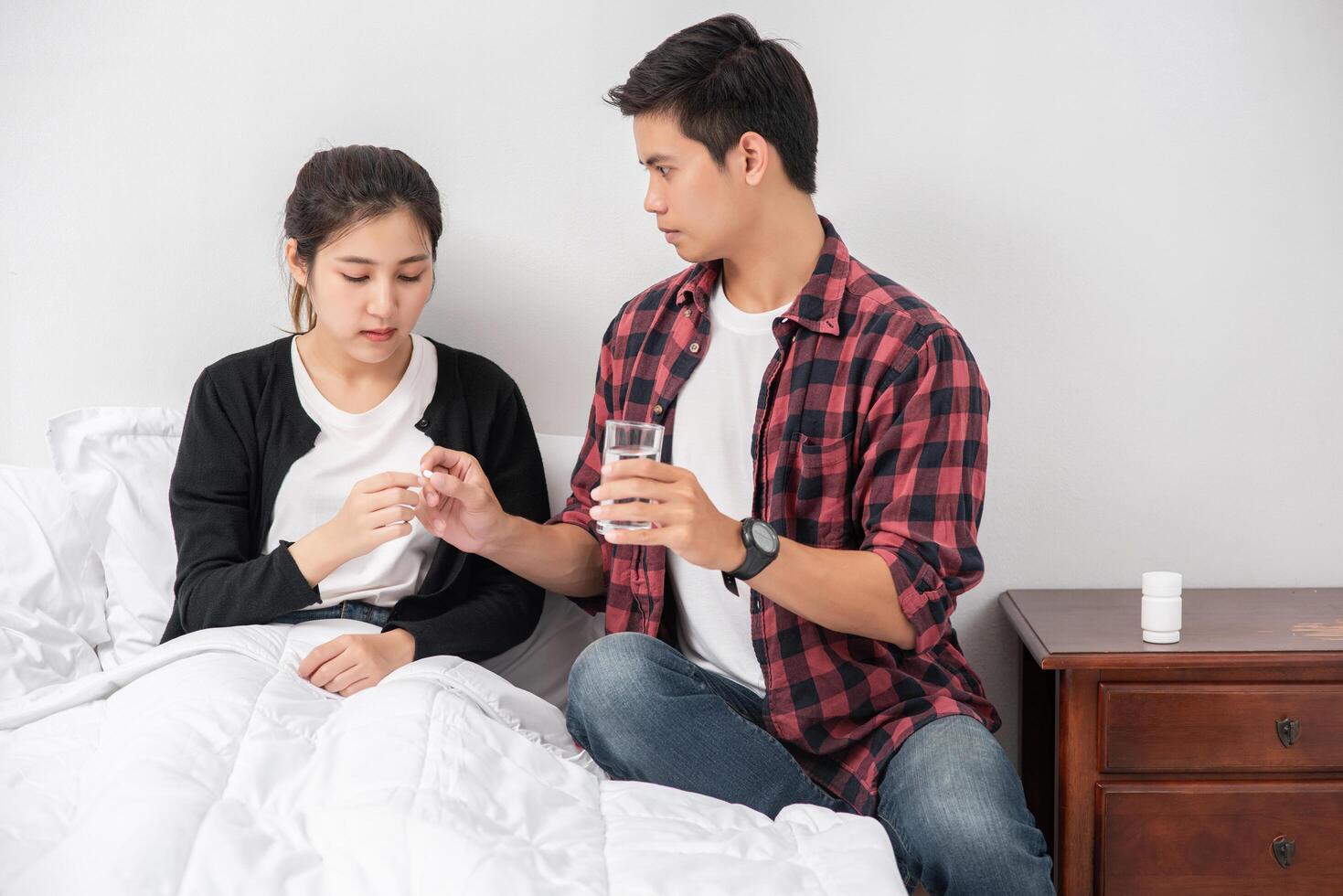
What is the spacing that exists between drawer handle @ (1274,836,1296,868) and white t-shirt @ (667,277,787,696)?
0.75m

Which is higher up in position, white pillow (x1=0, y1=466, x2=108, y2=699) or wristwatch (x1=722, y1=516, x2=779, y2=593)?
wristwatch (x1=722, y1=516, x2=779, y2=593)

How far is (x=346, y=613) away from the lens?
1.69m

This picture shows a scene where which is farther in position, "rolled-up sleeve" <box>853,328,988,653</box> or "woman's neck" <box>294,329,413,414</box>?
"woman's neck" <box>294,329,413,414</box>

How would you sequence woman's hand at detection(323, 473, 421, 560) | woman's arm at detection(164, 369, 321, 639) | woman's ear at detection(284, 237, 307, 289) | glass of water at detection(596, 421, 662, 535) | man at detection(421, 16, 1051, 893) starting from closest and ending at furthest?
glass of water at detection(596, 421, 662, 535), man at detection(421, 16, 1051, 893), woman's hand at detection(323, 473, 421, 560), woman's arm at detection(164, 369, 321, 639), woman's ear at detection(284, 237, 307, 289)

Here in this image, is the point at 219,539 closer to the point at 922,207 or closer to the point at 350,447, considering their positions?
the point at 350,447

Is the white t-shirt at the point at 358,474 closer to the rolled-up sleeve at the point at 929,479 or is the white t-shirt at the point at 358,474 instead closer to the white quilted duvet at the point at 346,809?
the white quilted duvet at the point at 346,809

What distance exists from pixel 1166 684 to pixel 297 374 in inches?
52.4

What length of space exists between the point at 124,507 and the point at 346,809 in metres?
0.95

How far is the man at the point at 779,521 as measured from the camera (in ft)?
4.45

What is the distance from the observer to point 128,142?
2.00m

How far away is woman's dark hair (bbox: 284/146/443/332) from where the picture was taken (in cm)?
163

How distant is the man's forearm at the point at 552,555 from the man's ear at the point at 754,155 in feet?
1.81

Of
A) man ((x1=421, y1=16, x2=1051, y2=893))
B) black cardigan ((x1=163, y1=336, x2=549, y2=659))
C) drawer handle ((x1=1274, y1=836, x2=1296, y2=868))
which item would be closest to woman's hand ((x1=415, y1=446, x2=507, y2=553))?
man ((x1=421, y1=16, x2=1051, y2=893))

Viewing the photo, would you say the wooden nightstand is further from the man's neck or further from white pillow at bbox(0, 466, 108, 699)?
white pillow at bbox(0, 466, 108, 699)
